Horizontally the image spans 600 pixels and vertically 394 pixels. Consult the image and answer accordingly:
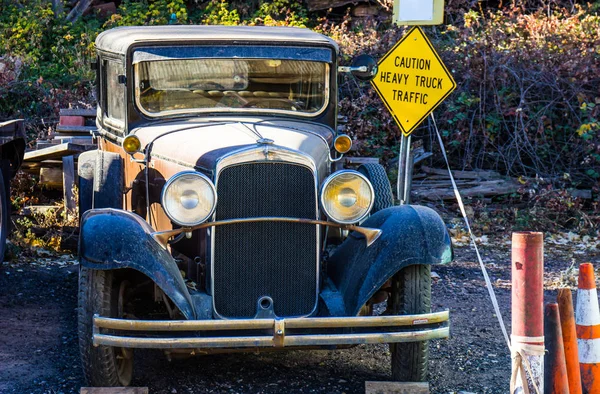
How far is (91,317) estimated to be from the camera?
4.25 meters

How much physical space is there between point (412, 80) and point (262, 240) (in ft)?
10.8

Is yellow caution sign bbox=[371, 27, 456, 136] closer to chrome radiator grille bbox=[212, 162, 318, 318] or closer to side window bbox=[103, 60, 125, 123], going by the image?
side window bbox=[103, 60, 125, 123]

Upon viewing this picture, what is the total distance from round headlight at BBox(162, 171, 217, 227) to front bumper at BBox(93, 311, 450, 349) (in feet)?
1.79

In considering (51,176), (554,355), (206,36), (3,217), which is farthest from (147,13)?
(554,355)

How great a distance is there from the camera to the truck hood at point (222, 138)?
4637mm

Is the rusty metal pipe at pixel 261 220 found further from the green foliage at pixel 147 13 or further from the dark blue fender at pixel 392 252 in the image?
the green foliage at pixel 147 13

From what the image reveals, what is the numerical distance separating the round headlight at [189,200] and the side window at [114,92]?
141 centimetres

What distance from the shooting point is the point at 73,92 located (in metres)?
11.2

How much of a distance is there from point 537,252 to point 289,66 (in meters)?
2.40

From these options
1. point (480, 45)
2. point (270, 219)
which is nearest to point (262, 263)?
point (270, 219)

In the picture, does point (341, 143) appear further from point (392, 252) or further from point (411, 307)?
point (411, 307)

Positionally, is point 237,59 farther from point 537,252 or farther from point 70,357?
point 537,252

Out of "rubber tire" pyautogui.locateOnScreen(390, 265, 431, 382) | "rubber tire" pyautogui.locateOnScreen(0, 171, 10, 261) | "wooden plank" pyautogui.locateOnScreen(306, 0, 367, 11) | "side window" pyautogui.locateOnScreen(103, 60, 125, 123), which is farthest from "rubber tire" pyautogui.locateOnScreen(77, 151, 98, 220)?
"wooden plank" pyautogui.locateOnScreen(306, 0, 367, 11)

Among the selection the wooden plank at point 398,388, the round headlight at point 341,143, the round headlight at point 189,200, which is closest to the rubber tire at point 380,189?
the round headlight at point 341,143
